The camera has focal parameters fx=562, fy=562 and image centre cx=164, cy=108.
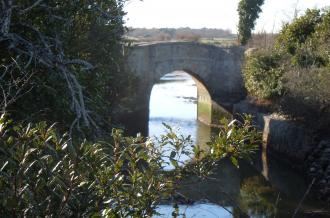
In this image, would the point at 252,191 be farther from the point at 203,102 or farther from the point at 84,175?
the point at 203,102

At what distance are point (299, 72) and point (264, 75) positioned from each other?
10.4 feet

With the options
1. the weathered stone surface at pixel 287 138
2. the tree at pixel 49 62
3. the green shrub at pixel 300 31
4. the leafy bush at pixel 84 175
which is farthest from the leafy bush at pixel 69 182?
the green shrub at pixel 300 31

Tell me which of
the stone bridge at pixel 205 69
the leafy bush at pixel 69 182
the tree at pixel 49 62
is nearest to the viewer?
the leafy bush at pixel 69 182

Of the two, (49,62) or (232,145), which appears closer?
(232,145)

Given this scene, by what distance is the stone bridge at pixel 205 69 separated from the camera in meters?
24.7

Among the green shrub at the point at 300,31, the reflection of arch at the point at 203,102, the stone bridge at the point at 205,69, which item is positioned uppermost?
the green shrub at the point at 300,31

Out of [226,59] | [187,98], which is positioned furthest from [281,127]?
[187,98]

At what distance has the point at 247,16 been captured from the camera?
1049 inches

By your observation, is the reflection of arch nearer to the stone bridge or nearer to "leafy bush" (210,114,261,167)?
the stone bridge

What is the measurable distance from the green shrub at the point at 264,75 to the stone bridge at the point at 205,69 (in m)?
2.56

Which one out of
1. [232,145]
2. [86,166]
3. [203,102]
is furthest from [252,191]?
[203,102]

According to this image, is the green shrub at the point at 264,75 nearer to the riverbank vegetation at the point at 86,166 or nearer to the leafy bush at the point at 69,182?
the riverbank vegetation at the point at 86,166

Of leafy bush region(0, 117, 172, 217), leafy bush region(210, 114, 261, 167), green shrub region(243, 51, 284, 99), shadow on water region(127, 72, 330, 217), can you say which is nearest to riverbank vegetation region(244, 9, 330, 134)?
green shrub region(243, 51, 284, 99)

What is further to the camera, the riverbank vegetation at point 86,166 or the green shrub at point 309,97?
the green shrub at point 309,97
